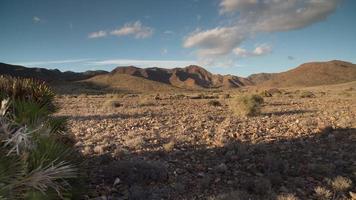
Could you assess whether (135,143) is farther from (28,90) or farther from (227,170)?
(28,90)

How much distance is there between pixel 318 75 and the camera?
4761 inches

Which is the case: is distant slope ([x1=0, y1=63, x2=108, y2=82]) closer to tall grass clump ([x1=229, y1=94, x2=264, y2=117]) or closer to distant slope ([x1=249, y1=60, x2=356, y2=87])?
distant slope ([x1=249, y1=60, x2=356, y2=87])

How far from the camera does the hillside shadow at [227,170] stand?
671 cm

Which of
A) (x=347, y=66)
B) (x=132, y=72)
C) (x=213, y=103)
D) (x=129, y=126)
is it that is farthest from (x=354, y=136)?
(x=132, y=72)

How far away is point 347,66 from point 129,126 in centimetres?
13652

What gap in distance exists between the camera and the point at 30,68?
109750 mm

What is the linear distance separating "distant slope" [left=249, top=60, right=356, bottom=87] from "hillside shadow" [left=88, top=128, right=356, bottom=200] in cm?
10956

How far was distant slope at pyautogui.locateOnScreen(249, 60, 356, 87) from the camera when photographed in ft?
379

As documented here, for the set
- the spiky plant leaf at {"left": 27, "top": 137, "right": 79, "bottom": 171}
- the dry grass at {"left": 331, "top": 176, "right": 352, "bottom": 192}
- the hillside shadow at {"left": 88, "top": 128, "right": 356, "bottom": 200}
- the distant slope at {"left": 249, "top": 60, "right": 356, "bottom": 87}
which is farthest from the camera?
the distant slope at {"left": 249, "top": 60, "right": 356, "bottom": 87}

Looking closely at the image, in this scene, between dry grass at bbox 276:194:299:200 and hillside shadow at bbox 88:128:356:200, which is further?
hillside shadow at bbox 88:128:356:200

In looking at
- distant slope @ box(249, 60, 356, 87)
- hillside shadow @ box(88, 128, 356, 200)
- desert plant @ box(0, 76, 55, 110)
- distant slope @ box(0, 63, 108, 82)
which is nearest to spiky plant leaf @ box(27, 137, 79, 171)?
hillside shadow @ box(88, 128, 356, 200)

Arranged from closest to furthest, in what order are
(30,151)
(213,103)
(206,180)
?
(30,151)
(206,180)
(213,103)

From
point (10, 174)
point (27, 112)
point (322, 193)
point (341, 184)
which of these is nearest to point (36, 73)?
point (27, 112)

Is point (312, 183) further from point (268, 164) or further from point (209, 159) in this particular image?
point (209, 159)
